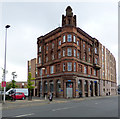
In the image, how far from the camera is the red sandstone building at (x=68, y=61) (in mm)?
39750

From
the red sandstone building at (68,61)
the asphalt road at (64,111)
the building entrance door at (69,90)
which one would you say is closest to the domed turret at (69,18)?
the red sandstone building at (68,61)

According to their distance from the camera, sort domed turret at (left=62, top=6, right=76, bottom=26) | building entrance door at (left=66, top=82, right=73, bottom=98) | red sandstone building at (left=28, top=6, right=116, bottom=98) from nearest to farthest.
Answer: building entrance door at (left=66, top=82, right=73, bottom=98) < red sandstone building at (left=28, top=6, right=116, bottom=98) < domed turret at (left=62, top=6, right=76, bottom=26)

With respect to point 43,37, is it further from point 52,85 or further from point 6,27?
point 6,27

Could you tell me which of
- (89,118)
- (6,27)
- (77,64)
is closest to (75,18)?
(77,64)

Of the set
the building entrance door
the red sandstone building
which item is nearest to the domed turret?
the red sandstone building

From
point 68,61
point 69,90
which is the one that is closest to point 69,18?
point 68,61

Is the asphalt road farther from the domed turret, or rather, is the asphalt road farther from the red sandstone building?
the domed turret

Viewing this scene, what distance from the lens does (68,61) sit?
3984cm

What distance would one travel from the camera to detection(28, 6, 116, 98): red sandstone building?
39.8 meters

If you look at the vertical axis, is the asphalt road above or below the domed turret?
below

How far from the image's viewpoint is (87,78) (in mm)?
47000

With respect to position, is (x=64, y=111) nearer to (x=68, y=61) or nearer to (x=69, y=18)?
(x=68, y=61)

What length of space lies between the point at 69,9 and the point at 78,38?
7.86 m

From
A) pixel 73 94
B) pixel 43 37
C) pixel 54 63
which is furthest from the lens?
pixel 43 37
